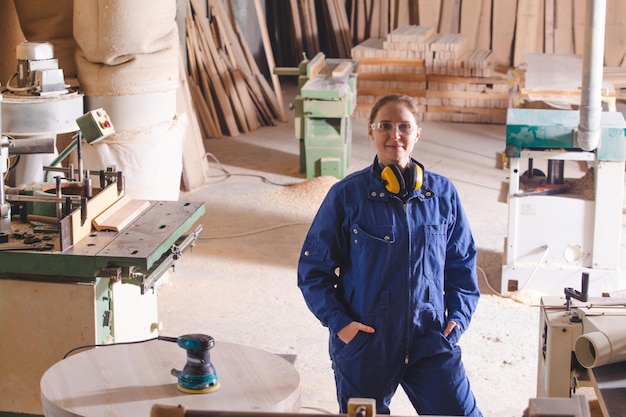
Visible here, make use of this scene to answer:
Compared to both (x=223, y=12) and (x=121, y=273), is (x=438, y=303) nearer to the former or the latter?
(x=121, y=273)

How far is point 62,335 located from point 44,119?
1.23 m

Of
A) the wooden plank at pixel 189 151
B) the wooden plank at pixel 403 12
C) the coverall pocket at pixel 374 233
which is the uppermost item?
the wooden plank at pixel 403 12

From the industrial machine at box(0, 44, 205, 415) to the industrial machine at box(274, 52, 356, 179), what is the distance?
12.0ft

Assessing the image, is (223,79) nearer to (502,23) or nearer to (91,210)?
(502,23)

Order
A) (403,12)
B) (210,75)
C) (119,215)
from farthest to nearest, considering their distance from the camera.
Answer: (403,12) < (210,75) < (119,215)

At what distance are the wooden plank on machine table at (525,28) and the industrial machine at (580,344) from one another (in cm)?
771

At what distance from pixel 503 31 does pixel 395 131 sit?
26.6 feet

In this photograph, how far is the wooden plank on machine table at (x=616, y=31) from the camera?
1020 cm

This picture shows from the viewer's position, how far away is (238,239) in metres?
6.34

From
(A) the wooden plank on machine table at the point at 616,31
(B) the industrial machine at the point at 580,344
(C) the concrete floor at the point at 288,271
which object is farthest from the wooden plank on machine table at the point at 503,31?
(B) the industrial machine at the point at 580,344

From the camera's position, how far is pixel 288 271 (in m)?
5.78

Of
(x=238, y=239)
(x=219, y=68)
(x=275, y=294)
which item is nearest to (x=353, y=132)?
(x=219, y=68)

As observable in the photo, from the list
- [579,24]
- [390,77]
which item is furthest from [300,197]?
[579,24]

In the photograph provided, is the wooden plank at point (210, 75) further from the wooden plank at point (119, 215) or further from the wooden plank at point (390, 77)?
the wooden plank at point (119, 215)
